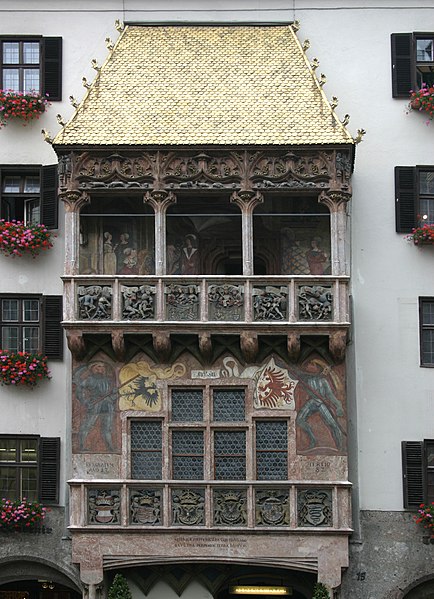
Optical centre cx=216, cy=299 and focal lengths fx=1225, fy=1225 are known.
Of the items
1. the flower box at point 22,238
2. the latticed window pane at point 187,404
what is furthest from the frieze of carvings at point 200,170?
the latticed window pane at point 187,404

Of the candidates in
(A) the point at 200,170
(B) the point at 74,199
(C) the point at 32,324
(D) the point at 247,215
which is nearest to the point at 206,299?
(D) the point at 247,215

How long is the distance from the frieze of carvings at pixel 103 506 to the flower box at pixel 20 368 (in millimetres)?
2954

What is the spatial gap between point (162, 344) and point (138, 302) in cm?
100

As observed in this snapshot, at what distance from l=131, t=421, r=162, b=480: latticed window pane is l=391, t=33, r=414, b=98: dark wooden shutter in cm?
934

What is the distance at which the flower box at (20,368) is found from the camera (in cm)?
2652

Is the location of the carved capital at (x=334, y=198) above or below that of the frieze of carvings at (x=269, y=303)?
above

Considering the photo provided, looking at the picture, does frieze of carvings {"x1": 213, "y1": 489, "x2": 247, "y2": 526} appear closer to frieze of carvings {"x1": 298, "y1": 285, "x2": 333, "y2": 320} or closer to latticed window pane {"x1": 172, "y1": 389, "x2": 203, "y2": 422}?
latticed window pane {"x1": 172, "y1": 389, "x2": 203, "y2": 422}

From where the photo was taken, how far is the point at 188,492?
25.4m

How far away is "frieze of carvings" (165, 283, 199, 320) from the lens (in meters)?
25.4

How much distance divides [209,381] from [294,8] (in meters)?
9.14

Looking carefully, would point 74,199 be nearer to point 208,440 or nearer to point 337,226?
Result: point 337,226

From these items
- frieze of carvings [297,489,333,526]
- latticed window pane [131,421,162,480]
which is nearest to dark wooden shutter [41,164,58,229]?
latticed window pane [131,421,162,480]

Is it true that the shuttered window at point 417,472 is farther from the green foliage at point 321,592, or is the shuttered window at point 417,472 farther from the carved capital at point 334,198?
the carved capital at point 334,198

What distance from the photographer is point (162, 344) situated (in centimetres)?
2536
